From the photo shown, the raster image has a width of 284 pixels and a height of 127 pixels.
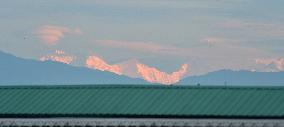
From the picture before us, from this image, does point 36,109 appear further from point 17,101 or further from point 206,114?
point 206,114

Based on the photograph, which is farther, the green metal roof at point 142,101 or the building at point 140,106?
the green metal roof at point 142,101

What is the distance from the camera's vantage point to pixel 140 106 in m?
136

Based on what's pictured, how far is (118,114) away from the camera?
133500mm

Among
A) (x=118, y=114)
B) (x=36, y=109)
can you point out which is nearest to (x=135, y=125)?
(x=118, y=114)

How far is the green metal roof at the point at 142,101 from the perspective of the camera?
133625 millimetres

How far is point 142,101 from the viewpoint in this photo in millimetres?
137625

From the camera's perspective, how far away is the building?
13162 cm

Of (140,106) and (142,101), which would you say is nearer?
(140,106)

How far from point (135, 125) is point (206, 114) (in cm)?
691

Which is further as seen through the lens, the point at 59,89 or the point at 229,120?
the point at 59,89

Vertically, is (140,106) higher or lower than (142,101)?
higher

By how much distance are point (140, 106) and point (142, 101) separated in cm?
158

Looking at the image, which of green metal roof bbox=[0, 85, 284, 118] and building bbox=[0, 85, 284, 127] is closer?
building bbox=[0, 85, 284, 127]

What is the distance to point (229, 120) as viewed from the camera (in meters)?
130
